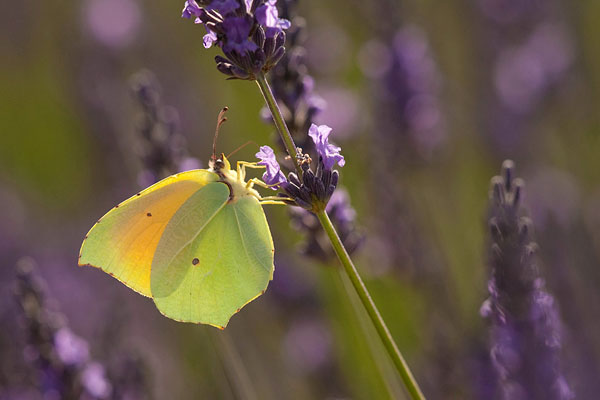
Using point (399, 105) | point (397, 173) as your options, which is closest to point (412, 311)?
point (397, 173)

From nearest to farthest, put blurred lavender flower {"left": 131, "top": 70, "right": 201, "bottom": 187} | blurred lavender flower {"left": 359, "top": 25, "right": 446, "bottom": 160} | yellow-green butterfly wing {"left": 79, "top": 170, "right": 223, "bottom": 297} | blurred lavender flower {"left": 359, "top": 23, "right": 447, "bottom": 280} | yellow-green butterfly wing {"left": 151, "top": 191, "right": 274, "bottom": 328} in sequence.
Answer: yellow-green butterfly wing {"left": 151, "top": 191, "right": 274, "bottom": 328} → yellow-green butterfly wing {"left": 79, "top": 170, "right": 223, "bottom": 297} → blurred lavender flower {"left": 131, "top": 70, "right": 201, "bottom": 187} → blurred lavender flower {"left": 359, "top": 23, "right": 447, "bottom": 280} → blurred lavender flower {"left": 359, "top": 25, "right": 446, "bottom": 160}

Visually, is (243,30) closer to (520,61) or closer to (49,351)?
(49,351)

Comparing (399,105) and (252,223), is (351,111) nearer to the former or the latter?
(399,105)

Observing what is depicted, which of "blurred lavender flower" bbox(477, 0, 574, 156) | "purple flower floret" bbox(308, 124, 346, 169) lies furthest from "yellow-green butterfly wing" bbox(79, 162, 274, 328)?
"blurred lavender flower" bbox(477, 0, 574, 156)

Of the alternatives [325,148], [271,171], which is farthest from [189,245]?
[325,148]

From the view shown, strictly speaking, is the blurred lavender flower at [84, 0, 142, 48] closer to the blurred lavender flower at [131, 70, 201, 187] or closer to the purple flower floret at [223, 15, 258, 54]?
the blurred lavender flower at [131, 70, 201, 187]

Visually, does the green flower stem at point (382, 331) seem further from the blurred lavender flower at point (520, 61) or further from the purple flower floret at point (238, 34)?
the blurred lavender flower at point (520, 61)
